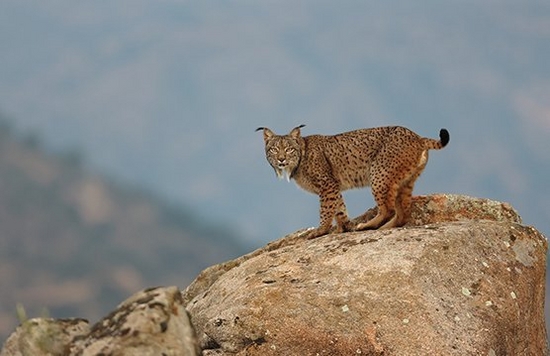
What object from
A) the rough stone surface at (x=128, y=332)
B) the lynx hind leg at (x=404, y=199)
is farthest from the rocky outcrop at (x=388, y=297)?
the rough stone surface at (x=128, y=332)

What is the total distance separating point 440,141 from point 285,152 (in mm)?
3227

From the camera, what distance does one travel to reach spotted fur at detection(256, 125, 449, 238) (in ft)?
53.2

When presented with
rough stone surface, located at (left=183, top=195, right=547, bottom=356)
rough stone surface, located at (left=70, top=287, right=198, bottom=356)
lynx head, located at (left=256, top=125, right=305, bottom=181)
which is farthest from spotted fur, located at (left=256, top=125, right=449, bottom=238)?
rough stone surface, located at (left=70, top=287, right=198, bottom=356)

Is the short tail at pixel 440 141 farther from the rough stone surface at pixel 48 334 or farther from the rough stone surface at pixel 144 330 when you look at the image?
the rough stone surface at pixel 48 334

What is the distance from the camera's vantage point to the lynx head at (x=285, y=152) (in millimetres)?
17578

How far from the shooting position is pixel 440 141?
16.0 metres

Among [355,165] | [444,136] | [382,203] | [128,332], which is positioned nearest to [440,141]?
[444,136]

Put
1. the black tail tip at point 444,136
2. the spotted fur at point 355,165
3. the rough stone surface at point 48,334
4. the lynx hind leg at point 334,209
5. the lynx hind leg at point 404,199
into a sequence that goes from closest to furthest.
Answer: the rough stone surface at point 48,334, the black tail tip at point 444,136, the lynx hind leg at point 404,199, the spotted fur at point 355,165, the lynx hind leg at point 334,209

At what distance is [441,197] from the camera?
52.9ft

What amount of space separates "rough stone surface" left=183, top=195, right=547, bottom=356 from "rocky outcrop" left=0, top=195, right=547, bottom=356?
15 millimetres

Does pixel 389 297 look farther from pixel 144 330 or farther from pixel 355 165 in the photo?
pixel 355 165

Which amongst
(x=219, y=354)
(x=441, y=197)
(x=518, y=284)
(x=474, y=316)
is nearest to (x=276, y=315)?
(x=219, y=354)

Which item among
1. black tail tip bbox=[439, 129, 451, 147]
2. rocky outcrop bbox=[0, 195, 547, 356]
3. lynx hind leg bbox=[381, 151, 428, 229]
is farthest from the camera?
lynx hind leg bbox=[381, 151, 428, 229]

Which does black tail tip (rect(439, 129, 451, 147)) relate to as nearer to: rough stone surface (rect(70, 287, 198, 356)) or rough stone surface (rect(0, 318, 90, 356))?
rough stone surface (rect(70, 287, 198, 356))
